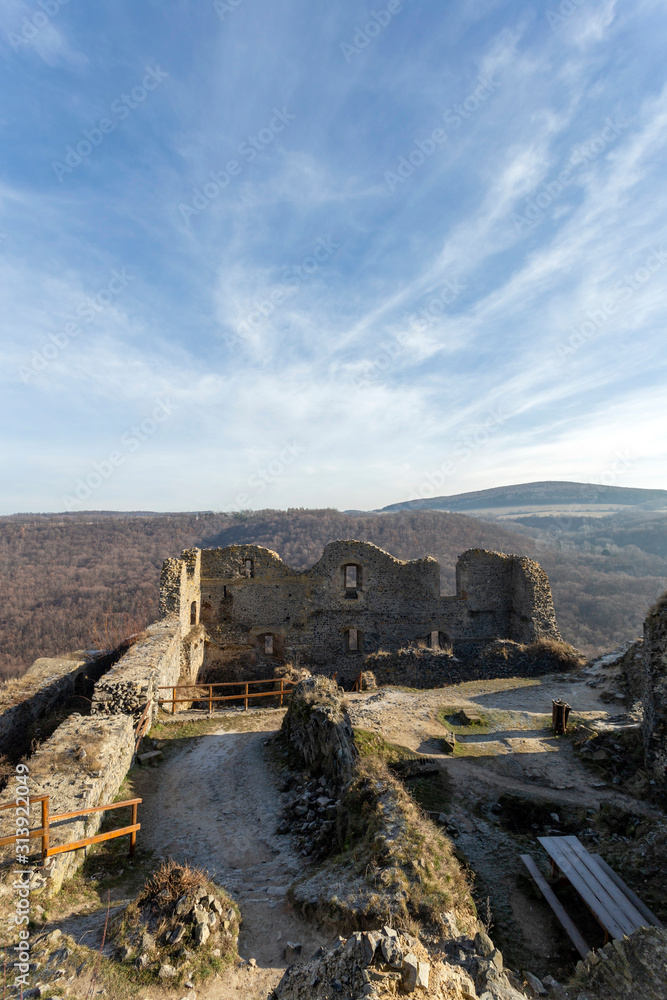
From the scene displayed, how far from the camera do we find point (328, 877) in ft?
17.7

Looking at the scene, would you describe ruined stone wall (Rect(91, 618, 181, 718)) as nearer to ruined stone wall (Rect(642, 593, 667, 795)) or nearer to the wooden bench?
the wooden bench

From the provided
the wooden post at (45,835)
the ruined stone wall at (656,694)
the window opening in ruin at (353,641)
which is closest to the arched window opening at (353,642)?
the window opening in ruin at (353,641)

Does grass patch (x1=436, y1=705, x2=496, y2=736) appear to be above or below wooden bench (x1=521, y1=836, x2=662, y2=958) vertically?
below

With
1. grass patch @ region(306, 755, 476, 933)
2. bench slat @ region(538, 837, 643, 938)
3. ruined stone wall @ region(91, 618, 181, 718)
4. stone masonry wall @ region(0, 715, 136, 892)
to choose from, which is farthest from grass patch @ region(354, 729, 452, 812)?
ruined stone wall @ region(91, 618, 181, 718)

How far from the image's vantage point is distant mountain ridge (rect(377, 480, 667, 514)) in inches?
4811

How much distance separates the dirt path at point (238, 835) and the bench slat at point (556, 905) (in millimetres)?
2682

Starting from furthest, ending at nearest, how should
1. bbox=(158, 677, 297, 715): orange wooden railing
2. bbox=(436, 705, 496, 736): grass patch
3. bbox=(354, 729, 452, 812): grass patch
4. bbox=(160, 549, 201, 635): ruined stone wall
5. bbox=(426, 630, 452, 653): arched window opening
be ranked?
1. bbox=(426, 630, 452, 653): arched window opening
2. bbox=(160, 549, 201, 635): ruined stone wall
3. bbox=(158, 677, 297, 715): orange wooden railing
4. bbox=(436, 705, 496, 736): grass patch
5. bbox=(354, 729, 452, 812): grass patch

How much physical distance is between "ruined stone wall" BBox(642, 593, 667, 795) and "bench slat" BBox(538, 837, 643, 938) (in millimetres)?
2686

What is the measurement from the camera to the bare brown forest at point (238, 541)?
4728cm

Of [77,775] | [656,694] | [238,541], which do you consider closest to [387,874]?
[77,775]

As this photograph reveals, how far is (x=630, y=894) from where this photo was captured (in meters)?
5.32

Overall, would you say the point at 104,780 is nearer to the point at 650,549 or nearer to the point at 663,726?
the point at 663,726

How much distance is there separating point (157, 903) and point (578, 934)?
14.7ft

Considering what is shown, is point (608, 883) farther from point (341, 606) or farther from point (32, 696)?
point (341, 606)
